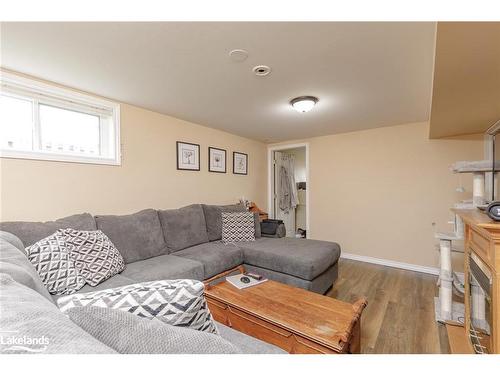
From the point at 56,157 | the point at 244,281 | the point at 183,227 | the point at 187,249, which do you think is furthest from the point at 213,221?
the point at 56,157

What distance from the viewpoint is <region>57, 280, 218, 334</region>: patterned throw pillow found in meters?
0.69

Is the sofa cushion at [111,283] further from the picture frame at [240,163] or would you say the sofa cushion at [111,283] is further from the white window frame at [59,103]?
the picture frame at [240,163]

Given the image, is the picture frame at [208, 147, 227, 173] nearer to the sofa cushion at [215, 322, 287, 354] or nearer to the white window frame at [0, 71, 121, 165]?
the white window frame at [0, 71, 121, 165]

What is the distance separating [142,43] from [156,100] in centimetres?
105

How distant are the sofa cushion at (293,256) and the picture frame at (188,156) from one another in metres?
1.30

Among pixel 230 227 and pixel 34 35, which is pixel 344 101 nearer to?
pixel 230 227

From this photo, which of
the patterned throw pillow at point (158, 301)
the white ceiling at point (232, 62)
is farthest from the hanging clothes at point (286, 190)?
the patterned throw pillow at point (158, 301)

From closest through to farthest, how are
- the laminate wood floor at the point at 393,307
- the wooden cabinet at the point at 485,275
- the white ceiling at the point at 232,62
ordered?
the wooden cabinet at the point at 485,275
the white ceiling at the point at 232,62
the laminate wood floor at the point at 393,307

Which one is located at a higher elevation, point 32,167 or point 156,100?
point 156,100

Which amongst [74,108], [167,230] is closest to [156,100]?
[74,108]

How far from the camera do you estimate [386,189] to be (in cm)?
344

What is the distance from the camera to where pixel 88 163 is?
2.30 m

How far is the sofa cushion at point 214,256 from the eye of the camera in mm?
2255

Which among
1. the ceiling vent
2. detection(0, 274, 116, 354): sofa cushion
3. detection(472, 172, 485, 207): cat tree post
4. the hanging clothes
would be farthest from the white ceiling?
the hanging clothes
